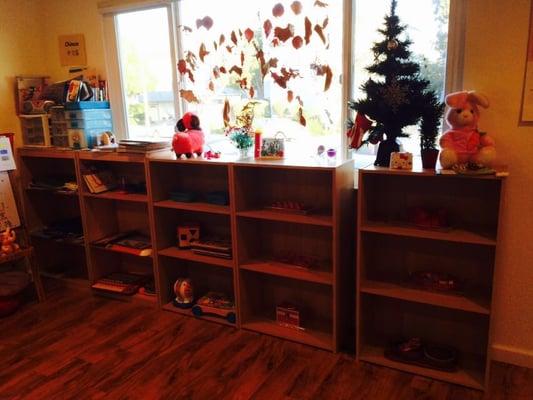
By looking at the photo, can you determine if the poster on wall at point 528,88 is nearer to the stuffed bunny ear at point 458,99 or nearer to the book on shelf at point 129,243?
the stuffed bunny ear at point 458,99

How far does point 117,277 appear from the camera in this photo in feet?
10.4

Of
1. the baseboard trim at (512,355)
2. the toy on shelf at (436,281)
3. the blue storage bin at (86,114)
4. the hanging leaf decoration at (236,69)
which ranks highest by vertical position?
the hanging leaf decoration at (236,69)

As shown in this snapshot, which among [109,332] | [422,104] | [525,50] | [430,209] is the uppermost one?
[525,50]

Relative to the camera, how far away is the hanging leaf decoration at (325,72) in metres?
2.39

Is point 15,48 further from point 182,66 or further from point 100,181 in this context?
point 182,66

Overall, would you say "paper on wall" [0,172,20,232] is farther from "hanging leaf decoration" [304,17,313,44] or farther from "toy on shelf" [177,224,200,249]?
"hanging leaf decoration" [304,17,313,44]

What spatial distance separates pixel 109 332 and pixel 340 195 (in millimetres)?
1588

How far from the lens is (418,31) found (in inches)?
85.4

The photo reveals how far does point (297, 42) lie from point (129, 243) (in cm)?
172

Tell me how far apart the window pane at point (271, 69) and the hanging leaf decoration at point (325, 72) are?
0.01 metres

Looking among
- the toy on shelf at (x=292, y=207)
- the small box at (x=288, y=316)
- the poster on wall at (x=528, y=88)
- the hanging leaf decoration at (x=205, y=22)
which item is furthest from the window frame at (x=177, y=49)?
the small box at (x=288, y=316)

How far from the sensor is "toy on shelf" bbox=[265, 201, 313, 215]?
2.40 meters

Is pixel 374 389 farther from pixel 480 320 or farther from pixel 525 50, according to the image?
pixel 525 50

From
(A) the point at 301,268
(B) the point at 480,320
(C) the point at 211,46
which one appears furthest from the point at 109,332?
(B) the point at 480,320
